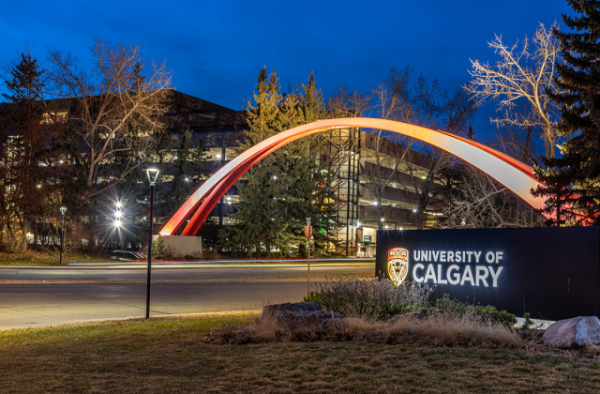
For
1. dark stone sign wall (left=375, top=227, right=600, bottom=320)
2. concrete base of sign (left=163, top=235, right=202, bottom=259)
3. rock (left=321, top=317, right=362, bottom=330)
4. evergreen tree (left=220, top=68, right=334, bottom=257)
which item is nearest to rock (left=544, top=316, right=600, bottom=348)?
dark stone sign wall (left=375, top=227, right=600, bottom=320)

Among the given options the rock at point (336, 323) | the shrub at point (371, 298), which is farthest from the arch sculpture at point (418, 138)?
the rock at point (336, 323)

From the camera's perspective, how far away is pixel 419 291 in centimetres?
1095

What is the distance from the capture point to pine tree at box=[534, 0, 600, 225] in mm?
15828

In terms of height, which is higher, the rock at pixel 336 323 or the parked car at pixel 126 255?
the rock at pixel 336 323

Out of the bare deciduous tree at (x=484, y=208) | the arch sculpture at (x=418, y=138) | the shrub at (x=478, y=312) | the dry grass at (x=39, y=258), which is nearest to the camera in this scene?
the shrub at (x=478, y=312)

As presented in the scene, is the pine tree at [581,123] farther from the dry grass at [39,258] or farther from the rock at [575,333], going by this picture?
the dry grass at [39,258]

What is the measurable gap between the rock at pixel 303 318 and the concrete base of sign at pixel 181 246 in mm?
31682

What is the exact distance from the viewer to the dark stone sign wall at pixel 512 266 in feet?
29.6

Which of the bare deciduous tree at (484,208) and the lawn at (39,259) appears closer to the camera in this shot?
the bare deciduous tree at (484,208)

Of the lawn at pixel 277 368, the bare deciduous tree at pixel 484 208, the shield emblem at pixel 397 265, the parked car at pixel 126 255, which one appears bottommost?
the parked car at pixel 126 255

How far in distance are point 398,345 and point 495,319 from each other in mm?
2940

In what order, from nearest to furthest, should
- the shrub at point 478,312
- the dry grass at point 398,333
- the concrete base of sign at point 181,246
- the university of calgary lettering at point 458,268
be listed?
the dry grass at point 398,333 → the shrub at point 478,312 → the university of calgary lettering at point 458,268 → the concrete base of sign at point 181,246

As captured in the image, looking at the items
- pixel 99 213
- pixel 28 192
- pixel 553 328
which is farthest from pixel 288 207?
pixel 553 328

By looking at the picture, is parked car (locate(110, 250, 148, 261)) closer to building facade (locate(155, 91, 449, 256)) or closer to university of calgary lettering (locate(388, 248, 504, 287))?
building facade (locate(155, 91, 449, 256))
